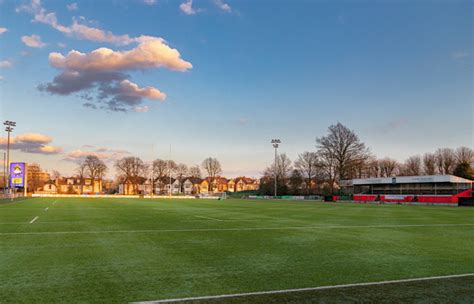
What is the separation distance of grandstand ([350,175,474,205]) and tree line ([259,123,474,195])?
432 cm

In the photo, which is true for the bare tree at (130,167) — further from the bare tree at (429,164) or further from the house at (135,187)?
the bare tree at (429,164)

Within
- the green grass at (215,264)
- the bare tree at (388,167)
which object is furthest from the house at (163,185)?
the green grass at (215,264)

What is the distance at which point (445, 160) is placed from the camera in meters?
94.5

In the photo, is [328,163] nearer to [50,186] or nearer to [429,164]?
[429,164]

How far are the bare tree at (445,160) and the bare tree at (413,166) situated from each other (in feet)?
20.1

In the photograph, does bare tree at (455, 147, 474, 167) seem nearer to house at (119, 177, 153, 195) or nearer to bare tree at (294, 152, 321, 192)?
bare tree at (294, 152, 321, 192)

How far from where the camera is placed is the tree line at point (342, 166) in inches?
2950

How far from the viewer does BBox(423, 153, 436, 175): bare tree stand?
96.4 m

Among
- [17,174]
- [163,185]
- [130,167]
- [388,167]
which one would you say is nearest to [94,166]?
[130,167]

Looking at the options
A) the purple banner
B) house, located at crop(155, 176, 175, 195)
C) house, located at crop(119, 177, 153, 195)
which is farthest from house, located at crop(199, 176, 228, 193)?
the purple banner

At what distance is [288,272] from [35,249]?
6686 millimetres

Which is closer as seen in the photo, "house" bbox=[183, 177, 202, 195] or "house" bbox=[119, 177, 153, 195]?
"house" bbox=[119, 177, 153, 195]

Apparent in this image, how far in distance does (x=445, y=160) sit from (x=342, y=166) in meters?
36.6

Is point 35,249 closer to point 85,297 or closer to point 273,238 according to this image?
point 85,297
